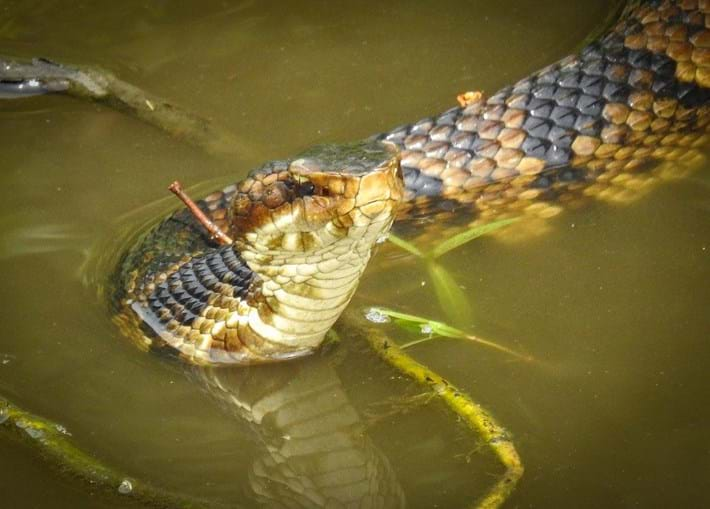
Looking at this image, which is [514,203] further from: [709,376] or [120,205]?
[120,205]

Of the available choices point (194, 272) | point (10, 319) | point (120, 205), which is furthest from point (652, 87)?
point (10, 319)

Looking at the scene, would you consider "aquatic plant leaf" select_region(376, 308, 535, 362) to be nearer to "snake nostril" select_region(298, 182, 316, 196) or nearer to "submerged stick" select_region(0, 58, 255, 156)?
"snake nostril" select_region(298, 182, 316, 196)

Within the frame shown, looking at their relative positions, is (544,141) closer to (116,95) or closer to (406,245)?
(406,245)

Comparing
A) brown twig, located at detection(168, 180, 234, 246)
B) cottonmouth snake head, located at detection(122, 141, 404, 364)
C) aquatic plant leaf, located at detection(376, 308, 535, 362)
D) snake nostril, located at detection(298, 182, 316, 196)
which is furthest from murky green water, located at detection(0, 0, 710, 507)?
snake nostril, located at detection(298, 182, 316, 196)

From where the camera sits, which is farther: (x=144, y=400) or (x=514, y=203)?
(x=514, y=203)

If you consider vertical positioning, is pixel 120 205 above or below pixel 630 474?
above

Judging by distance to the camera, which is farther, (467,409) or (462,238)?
(462,238)

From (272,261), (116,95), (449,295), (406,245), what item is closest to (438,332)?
(449,295)
